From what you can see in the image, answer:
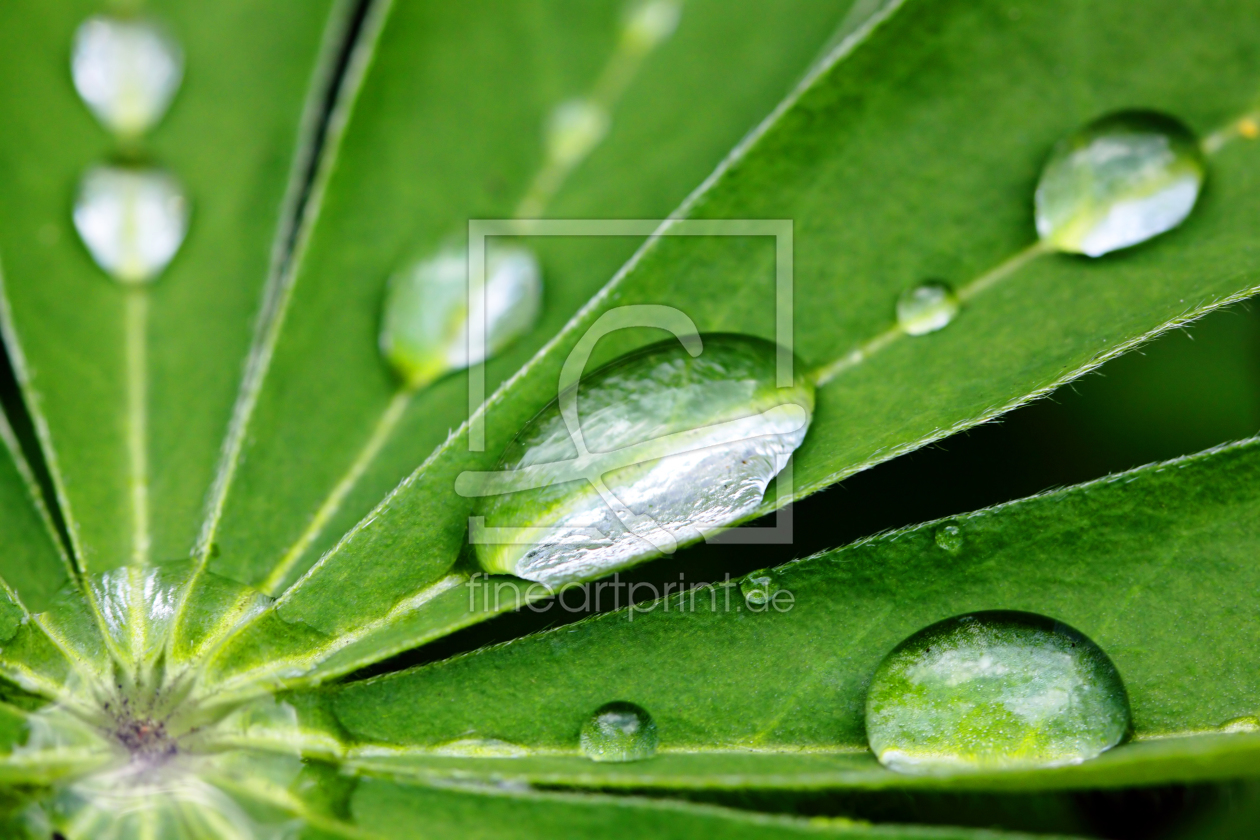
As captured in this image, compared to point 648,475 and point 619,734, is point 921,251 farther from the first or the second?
point 619,734

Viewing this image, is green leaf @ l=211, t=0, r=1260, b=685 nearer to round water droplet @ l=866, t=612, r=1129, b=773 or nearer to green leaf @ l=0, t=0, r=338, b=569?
round water droplet @ l=866, t=612, r=1129, b=773

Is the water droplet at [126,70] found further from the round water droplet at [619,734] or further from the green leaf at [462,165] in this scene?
the round water droplet at [619,734]

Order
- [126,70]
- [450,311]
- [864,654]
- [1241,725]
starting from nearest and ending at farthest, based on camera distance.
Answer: [1241,725] → [864,654] → [450,311] → [126,70]

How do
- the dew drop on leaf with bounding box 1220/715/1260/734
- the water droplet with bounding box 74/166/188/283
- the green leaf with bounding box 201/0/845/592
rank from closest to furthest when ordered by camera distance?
the dew drop on leaf with bounding box 1220/715/1260/734, the green leaf with bounding box 201/0/845/592, the water droplet with bounding box 74/166/188/283

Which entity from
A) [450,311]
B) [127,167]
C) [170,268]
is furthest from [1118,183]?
[127,167]

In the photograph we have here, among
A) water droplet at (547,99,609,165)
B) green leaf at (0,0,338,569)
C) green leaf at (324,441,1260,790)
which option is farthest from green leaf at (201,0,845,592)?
green leaf at (324,441,1260,790)

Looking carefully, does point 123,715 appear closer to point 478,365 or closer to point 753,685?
point 478,365

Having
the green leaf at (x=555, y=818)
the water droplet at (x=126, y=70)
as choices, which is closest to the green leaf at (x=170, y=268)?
the water droplet at (x=126, y=70)
